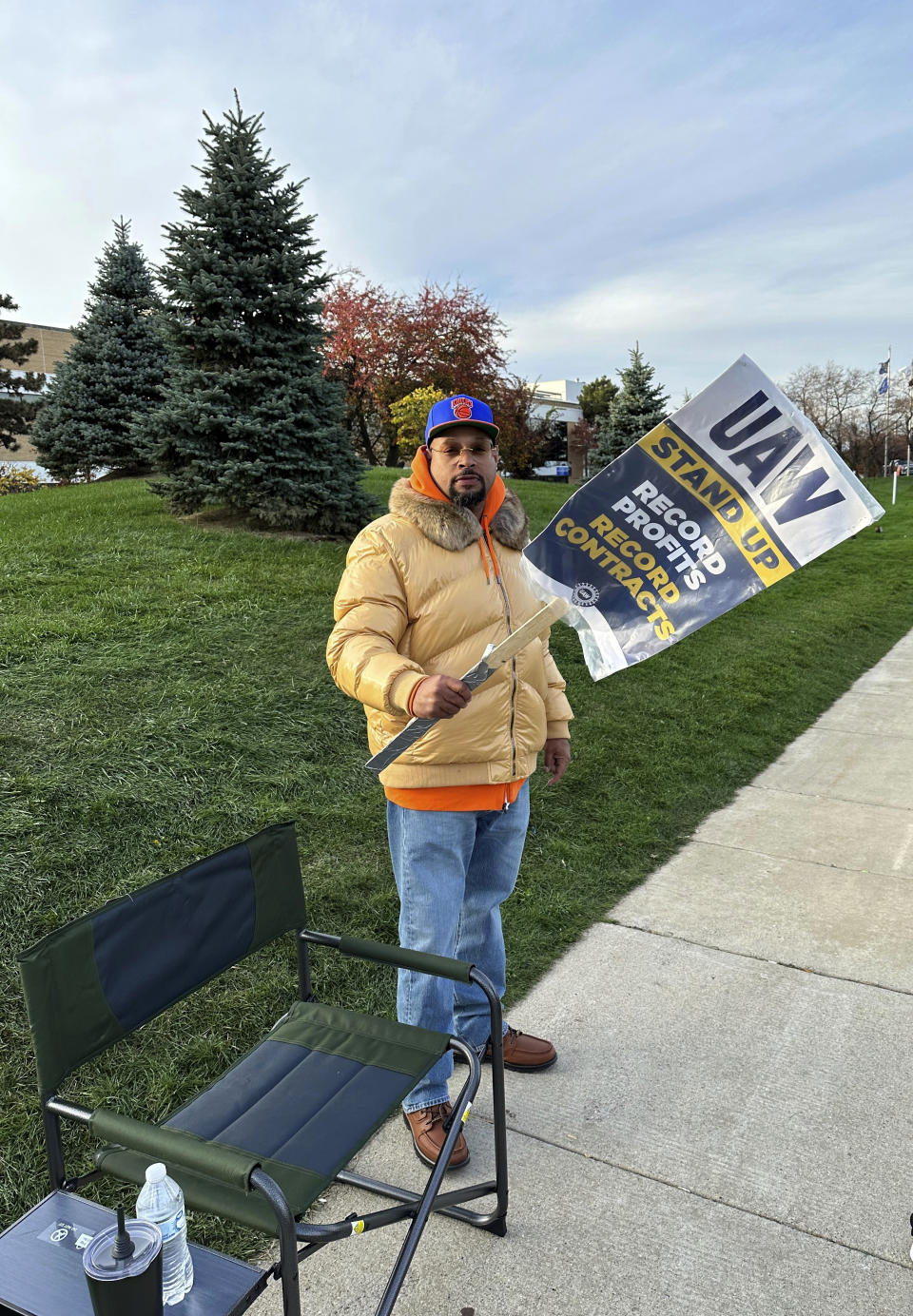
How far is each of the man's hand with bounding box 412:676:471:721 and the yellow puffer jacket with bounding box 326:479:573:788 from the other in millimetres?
225

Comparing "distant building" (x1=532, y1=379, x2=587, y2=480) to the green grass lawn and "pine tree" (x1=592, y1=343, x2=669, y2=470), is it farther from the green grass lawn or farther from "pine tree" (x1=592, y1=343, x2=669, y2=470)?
the green grass lawn

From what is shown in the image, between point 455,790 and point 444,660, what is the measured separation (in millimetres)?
359

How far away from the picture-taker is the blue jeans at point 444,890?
8.14ft

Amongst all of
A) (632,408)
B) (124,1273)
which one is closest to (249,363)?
(124,1273)

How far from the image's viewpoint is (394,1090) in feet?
6.68

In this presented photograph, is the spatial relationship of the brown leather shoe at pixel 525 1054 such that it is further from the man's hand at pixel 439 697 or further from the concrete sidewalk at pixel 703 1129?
the man's hand at pixel 439 697

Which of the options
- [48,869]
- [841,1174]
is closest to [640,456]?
[841,1174]

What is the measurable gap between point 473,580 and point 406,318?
953 inches

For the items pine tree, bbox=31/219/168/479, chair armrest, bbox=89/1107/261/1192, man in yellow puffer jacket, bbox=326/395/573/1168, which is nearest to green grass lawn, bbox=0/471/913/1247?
man in yellow puffer jacket, bbox=326/395/573/1168

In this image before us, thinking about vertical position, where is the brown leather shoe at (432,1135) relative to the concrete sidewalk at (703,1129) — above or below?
above

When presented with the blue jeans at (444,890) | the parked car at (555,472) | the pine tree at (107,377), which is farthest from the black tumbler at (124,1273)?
the parked car at (555,472)

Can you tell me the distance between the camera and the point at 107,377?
48.9 feet

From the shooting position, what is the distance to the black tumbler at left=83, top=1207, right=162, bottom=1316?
135cm

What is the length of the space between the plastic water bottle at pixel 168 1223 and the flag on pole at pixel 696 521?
143 centimetres
